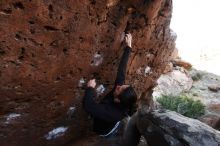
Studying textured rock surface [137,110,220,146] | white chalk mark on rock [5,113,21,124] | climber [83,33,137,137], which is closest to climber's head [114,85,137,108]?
climber [83,33,137,137]

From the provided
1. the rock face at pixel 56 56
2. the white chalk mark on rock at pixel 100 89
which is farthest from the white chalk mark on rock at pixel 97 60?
the white chalk mark on rock at pixel 100 89

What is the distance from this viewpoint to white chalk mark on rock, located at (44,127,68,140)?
5.03 metres

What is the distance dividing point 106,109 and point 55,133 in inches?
36.5

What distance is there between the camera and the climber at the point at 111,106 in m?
4.63

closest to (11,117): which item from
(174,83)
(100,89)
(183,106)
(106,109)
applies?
(106,109)

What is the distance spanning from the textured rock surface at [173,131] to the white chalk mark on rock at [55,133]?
1137mm

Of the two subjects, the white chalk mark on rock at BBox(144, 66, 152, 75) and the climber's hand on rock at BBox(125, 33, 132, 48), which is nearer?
the climber's hand on rock at BBox(125, 33, 132, 48)

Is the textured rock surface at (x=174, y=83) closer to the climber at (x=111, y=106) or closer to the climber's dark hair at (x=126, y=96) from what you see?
the climber at (x=111, y=106)

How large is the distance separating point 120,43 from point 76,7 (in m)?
1.36

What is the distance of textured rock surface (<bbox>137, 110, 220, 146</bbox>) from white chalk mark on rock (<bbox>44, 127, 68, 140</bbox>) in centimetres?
114

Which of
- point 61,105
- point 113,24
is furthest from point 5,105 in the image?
point 113,24

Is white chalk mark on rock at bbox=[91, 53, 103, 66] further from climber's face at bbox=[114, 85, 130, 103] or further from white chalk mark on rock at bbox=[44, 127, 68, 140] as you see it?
white chalk mark on rock at bbox=[44, 127, 68, 140]

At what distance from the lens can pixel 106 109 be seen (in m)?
4.75

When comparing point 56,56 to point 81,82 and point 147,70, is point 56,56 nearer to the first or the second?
point 81,82
